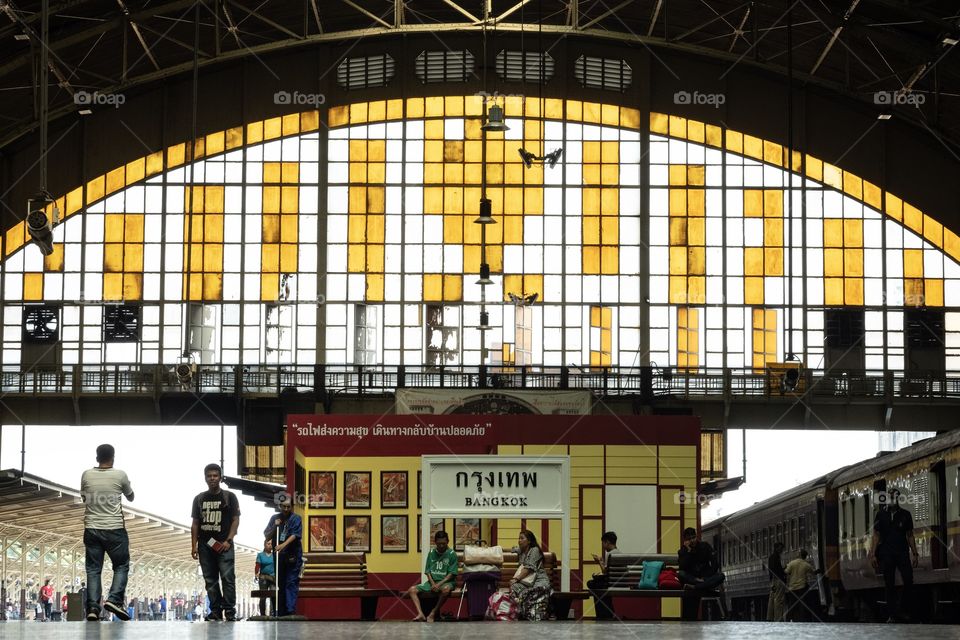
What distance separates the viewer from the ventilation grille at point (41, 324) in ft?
162

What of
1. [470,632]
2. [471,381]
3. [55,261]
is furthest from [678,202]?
[470,632]

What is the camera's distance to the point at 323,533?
91.5 ft

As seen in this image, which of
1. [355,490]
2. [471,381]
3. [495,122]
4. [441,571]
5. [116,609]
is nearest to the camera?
[116,609]

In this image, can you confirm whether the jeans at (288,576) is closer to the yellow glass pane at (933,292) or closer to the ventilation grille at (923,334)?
the ventilation grille at (923,334)

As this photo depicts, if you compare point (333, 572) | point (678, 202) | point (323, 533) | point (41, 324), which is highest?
point (678, 202)

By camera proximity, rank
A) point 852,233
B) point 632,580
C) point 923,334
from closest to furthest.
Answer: point 632,580 → point 923,334 → point 852,233

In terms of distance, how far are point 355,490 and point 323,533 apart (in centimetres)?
95

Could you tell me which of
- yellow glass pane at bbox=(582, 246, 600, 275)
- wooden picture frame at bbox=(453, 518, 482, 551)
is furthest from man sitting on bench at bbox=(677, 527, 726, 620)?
yellow glass pane at bbox=(582, 246, 600, 275)

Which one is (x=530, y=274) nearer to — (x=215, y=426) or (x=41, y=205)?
(x=215, y=426)

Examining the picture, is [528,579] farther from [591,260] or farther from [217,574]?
[591,260]

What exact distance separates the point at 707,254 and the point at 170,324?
672 inches

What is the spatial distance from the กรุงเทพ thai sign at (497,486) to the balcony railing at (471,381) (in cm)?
2611

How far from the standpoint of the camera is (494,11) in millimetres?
48812

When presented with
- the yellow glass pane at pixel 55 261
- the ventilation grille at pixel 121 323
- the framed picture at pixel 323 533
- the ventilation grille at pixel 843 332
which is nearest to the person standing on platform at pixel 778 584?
the framed picture at pixel 323 533
